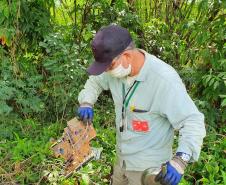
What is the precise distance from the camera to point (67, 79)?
16.0ft

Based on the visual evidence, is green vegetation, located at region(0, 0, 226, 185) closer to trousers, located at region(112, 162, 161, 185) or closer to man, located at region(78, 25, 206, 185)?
trousers, located at region(112, 162, 161, 185)

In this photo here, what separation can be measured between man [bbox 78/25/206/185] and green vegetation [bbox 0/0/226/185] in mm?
1087

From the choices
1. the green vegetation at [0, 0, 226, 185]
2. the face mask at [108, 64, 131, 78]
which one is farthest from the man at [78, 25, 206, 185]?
the green vegetation at [0, 0, 226, 185]

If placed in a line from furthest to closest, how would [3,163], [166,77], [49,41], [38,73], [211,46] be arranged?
[38,73]
[211,46]
[49,41]
[3,163]
[166,77]

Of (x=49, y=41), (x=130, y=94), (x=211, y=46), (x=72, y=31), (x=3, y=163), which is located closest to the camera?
(x=130, y=94)

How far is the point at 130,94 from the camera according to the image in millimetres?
2902

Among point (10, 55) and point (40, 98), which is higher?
point (10, 55)

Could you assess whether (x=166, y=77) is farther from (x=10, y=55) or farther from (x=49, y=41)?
(x=10, y=55)

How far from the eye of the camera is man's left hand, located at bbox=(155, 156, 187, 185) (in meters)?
2.58

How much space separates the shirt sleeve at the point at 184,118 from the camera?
102 inches

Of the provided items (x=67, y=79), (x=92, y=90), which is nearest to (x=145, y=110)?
(x=92, y=90)

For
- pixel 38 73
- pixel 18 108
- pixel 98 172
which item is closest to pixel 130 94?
pixel 98 172

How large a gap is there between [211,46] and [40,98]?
1.92 metres

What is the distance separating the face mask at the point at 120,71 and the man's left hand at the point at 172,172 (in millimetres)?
571
